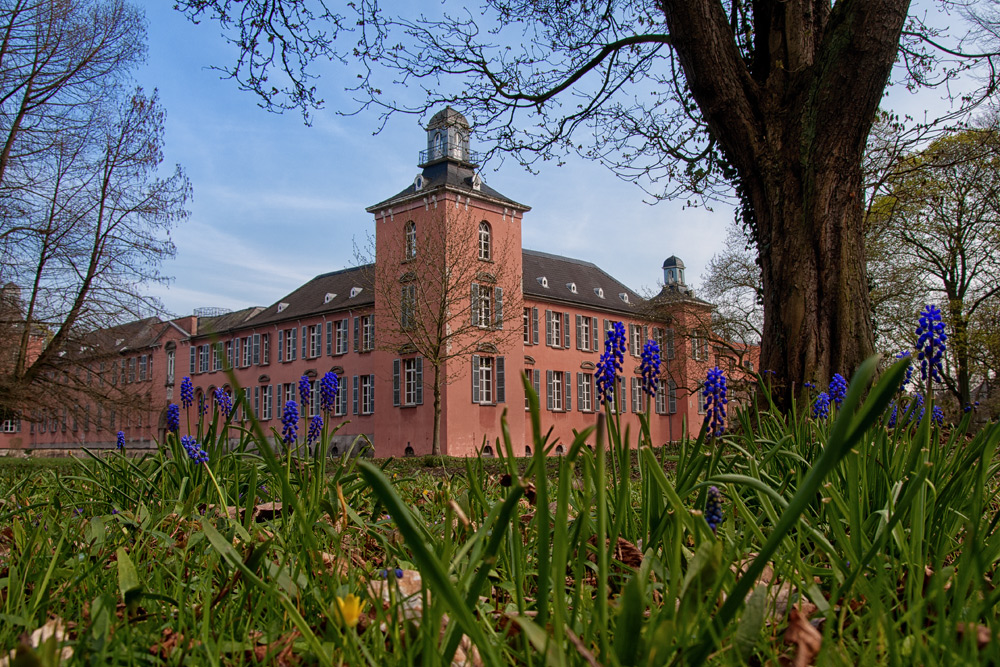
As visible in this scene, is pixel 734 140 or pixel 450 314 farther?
pixel 450 314

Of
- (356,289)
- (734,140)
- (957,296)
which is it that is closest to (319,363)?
(356,289)

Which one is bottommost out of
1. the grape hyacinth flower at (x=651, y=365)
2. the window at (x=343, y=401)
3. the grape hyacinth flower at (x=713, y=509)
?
the grape hyacinth flower at (x=713, y=509)

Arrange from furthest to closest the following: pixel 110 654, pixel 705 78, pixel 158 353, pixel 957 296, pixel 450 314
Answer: pixel 158 353
pixel 450 314
pixel 957 296
pixel 705 78
pixel 110 654

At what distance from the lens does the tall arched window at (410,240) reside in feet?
106

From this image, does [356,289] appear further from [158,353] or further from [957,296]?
[957,296]

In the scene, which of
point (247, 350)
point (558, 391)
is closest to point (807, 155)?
point (558, 391)

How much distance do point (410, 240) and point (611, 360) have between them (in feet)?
103

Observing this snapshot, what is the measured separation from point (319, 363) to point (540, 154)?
1306 inches

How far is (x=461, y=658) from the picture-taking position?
1170mm

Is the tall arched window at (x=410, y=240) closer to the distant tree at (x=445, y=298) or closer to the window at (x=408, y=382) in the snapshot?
the distant tree at (x=445, y=298)

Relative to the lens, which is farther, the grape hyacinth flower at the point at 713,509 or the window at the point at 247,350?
the window at the point at 247,350

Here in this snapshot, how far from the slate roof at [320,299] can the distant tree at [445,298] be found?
6072mm

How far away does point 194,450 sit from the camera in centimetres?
292

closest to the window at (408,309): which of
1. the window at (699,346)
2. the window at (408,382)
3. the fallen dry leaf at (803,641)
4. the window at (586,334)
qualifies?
the window at (408,382)
